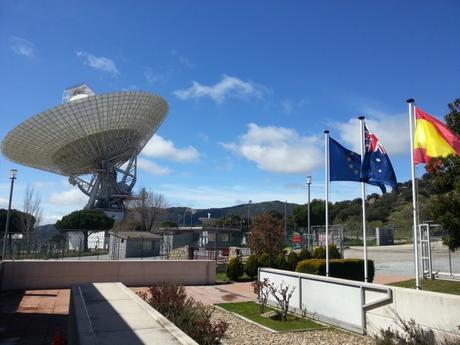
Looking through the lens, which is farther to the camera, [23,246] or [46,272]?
[23,246]

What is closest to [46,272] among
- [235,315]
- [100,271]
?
[100,271]

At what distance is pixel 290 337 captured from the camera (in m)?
Result: 9.65

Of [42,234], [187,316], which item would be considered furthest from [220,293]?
[42,234]

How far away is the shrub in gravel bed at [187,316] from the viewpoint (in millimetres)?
7160

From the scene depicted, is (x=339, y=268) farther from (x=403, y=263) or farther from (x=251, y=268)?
(x=403, y=263)

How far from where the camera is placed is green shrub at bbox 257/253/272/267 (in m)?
22.9

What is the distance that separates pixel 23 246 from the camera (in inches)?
944

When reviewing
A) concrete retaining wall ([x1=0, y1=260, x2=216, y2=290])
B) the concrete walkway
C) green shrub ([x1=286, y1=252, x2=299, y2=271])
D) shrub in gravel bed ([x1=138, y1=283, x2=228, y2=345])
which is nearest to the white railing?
the concrete walkway

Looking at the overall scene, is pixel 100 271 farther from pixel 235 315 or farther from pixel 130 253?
pixel 130 253

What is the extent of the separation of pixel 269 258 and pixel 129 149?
5490 centimetres

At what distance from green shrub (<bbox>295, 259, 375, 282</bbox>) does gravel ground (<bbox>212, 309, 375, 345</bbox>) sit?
7.59 meters

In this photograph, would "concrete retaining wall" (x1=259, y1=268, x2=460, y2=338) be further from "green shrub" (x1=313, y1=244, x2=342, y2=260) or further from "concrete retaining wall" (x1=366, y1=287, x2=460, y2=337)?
"green shrub" (x1=313, y1=244, x2=342, y2=260)

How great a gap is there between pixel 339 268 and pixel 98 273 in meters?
9.99

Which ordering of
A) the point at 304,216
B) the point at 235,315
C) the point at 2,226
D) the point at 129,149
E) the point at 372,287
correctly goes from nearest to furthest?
the point at 372,287 → the point at 235,315 → the point at 2,226 → the point at 129,149 → the point at 304,216
